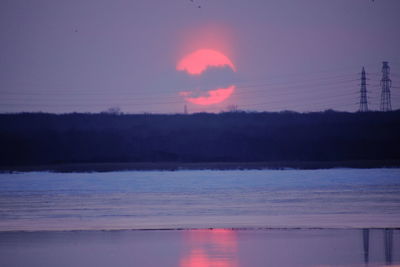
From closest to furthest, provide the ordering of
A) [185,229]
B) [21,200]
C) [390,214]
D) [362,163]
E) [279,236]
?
[279,236], [185,229], [390,214], [21,200], [362,163]

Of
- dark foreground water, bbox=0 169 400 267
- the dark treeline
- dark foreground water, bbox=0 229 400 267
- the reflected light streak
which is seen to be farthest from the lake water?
the dark treeline

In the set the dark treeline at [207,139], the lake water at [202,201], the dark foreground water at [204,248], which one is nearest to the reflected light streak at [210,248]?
the dark foreground water at [204,248]

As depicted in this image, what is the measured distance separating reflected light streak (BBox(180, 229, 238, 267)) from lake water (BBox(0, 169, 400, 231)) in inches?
41.9

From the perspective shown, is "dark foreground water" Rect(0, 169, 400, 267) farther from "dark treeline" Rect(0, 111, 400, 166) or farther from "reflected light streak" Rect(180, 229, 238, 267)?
"dark treeline" Rect(0, 111, 400, 166)

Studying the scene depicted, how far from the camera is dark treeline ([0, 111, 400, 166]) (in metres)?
43.6

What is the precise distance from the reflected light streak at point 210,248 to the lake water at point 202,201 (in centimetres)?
106

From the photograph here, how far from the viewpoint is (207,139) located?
47.8 metres

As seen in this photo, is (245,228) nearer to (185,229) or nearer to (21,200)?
(185,229)

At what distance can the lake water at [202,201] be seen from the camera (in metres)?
14.7

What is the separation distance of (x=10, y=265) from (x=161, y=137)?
3768 cm

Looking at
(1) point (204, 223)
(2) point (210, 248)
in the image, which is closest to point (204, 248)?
(2) point (210, 248)

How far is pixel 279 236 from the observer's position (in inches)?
497

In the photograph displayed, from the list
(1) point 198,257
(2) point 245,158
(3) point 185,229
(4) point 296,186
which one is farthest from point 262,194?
(2) point 245,158

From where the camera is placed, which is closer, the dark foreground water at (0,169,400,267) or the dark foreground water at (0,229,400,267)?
the dark foreground water at (0,229,400,267)
